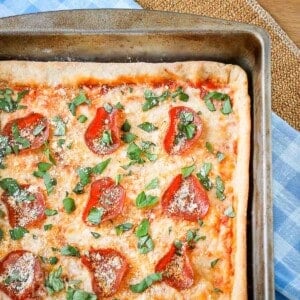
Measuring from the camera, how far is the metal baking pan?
325cm

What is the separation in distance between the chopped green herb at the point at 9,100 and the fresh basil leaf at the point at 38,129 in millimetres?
144

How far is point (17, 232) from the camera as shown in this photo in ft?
11.0

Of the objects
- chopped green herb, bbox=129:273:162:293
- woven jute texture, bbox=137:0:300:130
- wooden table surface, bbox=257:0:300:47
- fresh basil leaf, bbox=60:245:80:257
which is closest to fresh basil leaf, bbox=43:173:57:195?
fresh basil leaf, bbox=60:245:80:257

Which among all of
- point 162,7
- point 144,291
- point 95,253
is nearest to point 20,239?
point 95,253

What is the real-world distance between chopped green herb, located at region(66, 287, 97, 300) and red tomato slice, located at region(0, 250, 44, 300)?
0.14 m

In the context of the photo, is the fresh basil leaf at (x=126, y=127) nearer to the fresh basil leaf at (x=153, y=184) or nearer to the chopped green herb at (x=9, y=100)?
the fresh basil leaf at (x=153, y=184)

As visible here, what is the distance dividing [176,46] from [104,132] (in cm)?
58

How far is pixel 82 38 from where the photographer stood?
3465 mm

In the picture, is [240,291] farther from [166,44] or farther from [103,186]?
[166,44]

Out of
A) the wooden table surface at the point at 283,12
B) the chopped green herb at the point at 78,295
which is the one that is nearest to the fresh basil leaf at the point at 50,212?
the chopped green herb at the point at 78,295

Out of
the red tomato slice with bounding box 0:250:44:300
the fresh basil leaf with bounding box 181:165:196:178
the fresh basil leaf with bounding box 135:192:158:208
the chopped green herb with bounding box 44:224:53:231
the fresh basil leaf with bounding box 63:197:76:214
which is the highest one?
the fresh basil leaf with bounding box 181:165:196:178

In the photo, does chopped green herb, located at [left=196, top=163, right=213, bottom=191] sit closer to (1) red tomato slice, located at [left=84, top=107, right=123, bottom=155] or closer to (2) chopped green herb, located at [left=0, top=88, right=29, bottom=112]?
(1) red tomato slice, located at [left=84, top=107, right=123, bottom=155]

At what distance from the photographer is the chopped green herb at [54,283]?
10.7ft

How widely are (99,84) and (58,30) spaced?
1.16 feet
